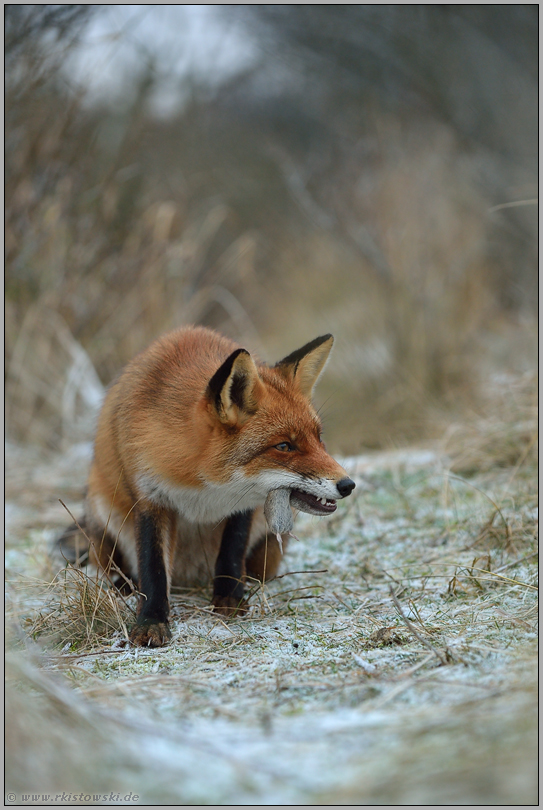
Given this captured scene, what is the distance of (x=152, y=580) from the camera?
12.0 feet

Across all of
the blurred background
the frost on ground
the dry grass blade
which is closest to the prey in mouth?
the frost on ground

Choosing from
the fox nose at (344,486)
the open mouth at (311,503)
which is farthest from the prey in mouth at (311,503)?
the fox nose at (344,486)

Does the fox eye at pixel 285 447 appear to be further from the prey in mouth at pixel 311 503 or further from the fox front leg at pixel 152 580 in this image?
the fox front leg at pixel 152 580

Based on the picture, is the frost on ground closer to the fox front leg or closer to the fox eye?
the fox front leg

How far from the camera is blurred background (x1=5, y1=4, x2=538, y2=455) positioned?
8.05 meters

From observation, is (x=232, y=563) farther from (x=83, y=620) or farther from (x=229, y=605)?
(x=83, y=620)

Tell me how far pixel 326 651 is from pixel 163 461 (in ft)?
4.28

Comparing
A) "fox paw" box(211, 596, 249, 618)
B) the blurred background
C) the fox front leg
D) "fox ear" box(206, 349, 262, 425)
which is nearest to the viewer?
"fox ear" box(206, 349, 262, 425)

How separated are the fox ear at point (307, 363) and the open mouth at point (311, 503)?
0.71 meters

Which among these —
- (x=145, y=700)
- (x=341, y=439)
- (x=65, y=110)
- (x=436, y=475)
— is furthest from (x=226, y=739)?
(x=65, y=110)

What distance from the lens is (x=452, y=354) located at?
29.2 feet

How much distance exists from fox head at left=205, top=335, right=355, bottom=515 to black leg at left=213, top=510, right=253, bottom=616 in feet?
1.70

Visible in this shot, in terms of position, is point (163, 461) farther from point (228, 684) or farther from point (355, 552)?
point (355, 552)

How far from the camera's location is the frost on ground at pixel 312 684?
2.00 meters
